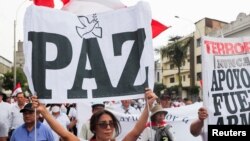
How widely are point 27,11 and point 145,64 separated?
3.90 ft

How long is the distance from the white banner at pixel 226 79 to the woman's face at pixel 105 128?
1491 mm

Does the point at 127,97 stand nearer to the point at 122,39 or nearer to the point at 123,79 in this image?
the point at 123,79

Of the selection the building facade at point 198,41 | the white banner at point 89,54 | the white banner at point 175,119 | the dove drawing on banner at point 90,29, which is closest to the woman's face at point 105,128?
the white banner at point 89,54

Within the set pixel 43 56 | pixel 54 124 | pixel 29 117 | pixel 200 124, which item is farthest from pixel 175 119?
pixel 54 124

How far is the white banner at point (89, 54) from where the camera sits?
397 cm

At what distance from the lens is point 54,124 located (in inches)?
146

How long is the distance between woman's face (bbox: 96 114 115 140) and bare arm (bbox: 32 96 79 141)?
0.23m

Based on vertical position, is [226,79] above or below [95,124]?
above

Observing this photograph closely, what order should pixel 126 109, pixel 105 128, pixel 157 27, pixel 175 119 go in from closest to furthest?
1. pixel 105 128
2. pixel 157 27
3. pixel 175 119
4. pixel 126 109

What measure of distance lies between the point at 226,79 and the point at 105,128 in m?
2.02

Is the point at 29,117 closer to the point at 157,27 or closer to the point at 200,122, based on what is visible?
the point at 157,27

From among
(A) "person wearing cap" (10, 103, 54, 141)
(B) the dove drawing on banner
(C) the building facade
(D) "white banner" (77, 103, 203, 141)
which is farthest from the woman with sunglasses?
(C) the building facade

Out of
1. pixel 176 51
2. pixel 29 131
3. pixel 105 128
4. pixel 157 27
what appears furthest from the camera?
pixel 176 51

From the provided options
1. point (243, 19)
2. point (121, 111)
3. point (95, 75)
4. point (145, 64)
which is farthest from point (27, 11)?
point (243, 19)
